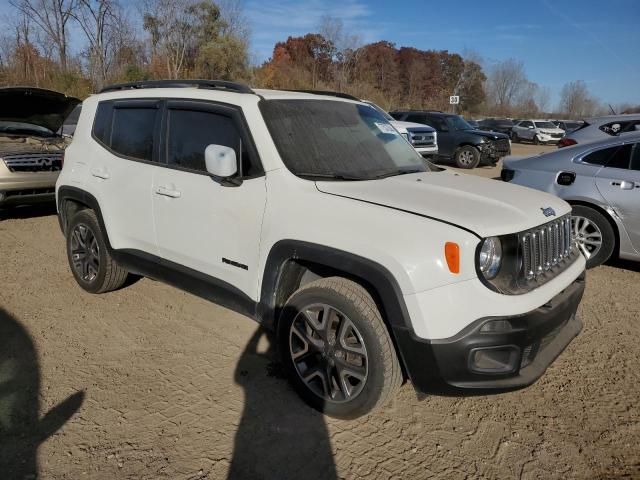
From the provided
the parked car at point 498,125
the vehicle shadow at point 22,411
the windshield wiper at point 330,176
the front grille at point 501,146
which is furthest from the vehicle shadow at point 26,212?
the parked car at point 498,125

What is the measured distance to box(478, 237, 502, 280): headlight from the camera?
8.18 feet

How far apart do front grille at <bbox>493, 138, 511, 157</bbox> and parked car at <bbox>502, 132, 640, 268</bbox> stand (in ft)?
34.8

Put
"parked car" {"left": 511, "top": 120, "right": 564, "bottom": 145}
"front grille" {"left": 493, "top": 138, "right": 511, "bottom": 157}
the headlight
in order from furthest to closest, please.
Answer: "parked car" {"left": 511, "top": 120, "right": 564, "bottom": 145}
"front grille" {"left": 493, "top": 138, "right": 511, "bottom": 157}
the headlight

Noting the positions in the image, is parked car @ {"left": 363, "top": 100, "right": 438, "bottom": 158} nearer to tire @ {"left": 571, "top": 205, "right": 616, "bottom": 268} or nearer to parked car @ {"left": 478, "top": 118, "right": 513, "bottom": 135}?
tire @ {"left": 571, "top": 205, "right": 616, "bottom": 268}

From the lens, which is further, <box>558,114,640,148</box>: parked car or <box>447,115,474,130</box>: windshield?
<box>447,115,474,130</box>: windshield

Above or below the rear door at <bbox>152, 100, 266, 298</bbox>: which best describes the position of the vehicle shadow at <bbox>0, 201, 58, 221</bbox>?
below

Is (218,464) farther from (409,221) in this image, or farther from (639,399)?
(639,399)

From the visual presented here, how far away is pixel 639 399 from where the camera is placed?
3.16 m

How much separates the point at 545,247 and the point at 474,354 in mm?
864

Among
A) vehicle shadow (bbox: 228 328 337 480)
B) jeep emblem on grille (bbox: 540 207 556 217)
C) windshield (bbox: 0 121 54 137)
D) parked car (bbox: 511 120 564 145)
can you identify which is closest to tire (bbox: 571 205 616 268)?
jeep emblem on grille (bbox: 540 207 556 217)

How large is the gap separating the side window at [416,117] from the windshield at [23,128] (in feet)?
39.4

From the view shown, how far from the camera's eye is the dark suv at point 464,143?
15.5m

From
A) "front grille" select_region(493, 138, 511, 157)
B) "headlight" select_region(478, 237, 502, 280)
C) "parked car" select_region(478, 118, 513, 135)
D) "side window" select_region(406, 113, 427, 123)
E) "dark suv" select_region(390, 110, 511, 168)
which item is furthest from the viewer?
"parked car" select_region(478, 118, 513, 135)

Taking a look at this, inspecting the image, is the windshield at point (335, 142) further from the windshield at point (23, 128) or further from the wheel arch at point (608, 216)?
the windshield at point (23, 128)
